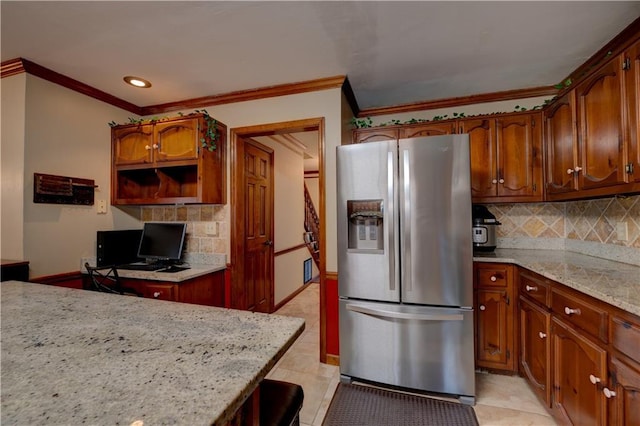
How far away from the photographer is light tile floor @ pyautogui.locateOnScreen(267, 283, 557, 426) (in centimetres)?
173

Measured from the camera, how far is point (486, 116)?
8.04ft

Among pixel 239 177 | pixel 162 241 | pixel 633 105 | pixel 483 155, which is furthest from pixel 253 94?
pixel 633 105

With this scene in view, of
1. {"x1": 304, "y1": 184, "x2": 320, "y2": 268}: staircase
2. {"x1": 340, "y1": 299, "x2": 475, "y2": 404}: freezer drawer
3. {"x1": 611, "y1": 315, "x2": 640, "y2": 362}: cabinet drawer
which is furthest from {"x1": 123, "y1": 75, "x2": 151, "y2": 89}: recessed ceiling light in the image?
{"x1": 611, "y1": 315, "x2": 640, "y2": 362}: cabinet drawer

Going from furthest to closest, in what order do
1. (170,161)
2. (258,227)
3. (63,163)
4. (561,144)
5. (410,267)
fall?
(258,227) → (170,161) → (63,163) → (561,144) → (410,267)

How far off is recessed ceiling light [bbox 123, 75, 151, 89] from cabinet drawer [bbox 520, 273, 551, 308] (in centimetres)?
339

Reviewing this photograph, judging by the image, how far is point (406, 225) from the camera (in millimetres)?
1921

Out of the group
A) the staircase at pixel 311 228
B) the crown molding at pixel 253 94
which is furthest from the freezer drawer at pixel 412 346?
the staircase at pixel 311 228

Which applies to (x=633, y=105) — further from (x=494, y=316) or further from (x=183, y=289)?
(x=183, y=289)

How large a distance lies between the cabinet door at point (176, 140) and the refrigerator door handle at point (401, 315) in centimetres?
191

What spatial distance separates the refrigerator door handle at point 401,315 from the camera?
6.03 ft

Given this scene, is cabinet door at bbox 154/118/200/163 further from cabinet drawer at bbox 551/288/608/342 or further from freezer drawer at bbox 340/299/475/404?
cabinet drawer at bbox 551/288/608/342

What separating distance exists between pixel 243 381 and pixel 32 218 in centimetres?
263

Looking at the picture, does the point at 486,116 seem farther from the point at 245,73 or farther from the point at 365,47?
the point at 245,73

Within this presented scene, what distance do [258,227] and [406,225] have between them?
6.38 feet
